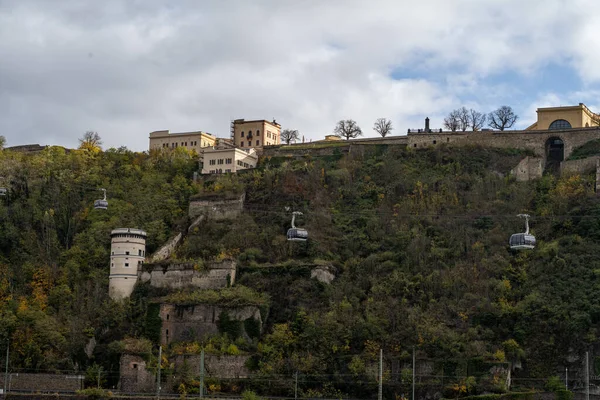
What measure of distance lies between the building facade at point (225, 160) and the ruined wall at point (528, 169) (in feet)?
79.5

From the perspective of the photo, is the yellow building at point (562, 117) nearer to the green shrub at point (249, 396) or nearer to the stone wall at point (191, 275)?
the stone wall at point (191, 275)

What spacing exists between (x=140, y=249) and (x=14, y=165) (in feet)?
65.9

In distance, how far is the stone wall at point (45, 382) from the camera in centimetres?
6925

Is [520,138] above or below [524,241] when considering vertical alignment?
above

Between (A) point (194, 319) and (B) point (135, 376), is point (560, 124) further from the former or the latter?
(B) point (135, 376)

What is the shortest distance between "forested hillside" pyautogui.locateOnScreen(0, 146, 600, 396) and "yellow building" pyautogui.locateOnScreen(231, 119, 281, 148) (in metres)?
12.9

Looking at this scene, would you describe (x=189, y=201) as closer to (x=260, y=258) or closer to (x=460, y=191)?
(x=260, y=258)

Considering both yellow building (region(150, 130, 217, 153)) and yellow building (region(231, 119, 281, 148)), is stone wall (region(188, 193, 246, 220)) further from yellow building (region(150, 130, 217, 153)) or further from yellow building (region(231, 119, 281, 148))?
yellow building (region(231, 119, 281, 148))

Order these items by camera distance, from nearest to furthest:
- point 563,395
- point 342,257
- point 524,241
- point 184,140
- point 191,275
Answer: point 563,395 → point 524,241 → point 191,275 → point 342,257 → point 184,140

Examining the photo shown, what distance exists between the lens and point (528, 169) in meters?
85.4

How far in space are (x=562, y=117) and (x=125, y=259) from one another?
40111mm

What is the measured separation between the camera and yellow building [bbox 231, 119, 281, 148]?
108500 mm

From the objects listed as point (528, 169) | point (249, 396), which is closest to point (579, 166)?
point (528, 169)

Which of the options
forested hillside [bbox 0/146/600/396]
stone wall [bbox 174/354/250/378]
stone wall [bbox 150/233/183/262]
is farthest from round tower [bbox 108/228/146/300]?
stone wall [bbox 174/354/250/378]
